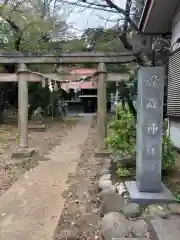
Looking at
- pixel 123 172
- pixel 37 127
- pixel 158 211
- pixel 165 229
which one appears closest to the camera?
pixel 165 229

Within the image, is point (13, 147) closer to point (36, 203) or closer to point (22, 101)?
point (22, 101)

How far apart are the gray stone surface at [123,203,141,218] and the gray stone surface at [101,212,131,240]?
0.15 metres

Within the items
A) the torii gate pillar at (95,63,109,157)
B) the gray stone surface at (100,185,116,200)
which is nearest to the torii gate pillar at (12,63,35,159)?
the torii gate pillar at (95,63,109,157)

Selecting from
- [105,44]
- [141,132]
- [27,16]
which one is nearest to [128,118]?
[141,132]

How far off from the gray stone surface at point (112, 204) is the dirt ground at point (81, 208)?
0.61 ft

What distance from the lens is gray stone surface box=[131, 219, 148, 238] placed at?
3.89 metres

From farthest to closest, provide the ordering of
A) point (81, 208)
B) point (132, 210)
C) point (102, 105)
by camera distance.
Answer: point (102, 105) → point (81, 208) → point (132, 210)

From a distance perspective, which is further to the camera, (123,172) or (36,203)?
(123,172)

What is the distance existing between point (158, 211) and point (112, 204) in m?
0.77

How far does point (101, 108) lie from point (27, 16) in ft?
31.6

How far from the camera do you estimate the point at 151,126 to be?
495 centimetres

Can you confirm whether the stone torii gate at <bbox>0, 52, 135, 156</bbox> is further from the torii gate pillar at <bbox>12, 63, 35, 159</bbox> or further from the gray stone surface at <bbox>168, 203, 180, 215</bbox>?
the gray stone surface at <bbox>168, 203, 180, 215</bbox>

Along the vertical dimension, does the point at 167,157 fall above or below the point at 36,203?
above

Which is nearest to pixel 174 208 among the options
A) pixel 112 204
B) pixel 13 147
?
pixel 112 204
